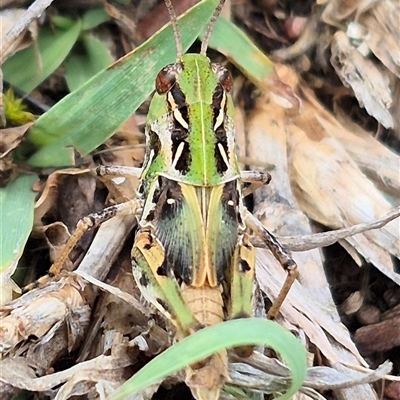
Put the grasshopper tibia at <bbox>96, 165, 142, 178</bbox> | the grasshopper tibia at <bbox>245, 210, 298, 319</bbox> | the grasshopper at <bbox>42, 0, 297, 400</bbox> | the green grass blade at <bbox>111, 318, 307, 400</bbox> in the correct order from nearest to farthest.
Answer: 1. the green grass blade at <bbox>111, 318, 307, 400</bbox>
2. the grasshopper at <bbox>42, 0, 297, 400</bbox>
3. the grasshopper tibia at <bbox>245, 210, 298, 319</bbox>
4. the grasshopper tibia at <bbox>96, 165, 142, 178</bbox>

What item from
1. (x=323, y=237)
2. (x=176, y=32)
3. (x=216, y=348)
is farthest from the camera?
(x=176, y=32)

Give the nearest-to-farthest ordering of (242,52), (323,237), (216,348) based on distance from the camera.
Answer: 1. (216,348)
2. (323,237)
3. (242,52)

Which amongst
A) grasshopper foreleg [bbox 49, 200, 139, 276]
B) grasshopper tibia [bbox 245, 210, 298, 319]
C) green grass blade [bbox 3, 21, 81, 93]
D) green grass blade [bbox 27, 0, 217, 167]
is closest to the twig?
grasshopper tibia [bbox 245, 210, 298, 319]

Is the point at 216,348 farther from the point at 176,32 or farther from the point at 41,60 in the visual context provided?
the point at 41,60

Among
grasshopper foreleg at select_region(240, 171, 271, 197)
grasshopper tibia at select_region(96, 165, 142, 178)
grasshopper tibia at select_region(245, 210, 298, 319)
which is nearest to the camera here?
grasshopper tibia at select_region(245, 210, 298, 319)

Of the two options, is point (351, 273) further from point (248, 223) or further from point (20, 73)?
point (20, 73)

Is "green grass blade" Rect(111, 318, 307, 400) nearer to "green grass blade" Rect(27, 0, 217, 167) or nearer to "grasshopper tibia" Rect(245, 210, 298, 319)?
"grasshopper tibia" Rect(245, 210, 298, 319)

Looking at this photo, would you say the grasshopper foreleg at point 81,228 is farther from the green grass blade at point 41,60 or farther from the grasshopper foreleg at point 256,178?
the green grass blade at point 41,60

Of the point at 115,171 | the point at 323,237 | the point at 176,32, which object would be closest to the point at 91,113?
the point at 115,171
